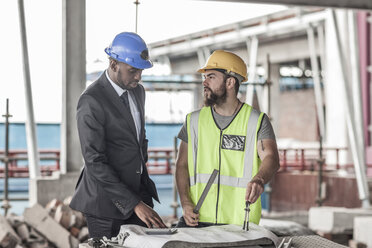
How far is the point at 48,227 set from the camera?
6.89m

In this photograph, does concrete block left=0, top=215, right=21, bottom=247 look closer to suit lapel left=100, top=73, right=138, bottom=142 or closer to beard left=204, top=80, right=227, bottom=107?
suit lapel left=100, top=73, right=138, bottom=142

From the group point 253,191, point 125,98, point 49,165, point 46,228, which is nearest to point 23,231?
point 46,228

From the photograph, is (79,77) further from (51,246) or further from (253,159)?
(253,159)

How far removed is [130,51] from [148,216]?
0.98 metres

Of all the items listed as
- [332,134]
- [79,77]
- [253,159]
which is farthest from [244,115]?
[332,134]

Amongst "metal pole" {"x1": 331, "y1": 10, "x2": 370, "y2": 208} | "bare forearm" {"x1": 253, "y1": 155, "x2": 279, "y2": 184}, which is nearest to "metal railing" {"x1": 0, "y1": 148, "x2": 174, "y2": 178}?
"metal pole" {"x1": 331, "y1": 10, "x2": 370, "y2": 208}

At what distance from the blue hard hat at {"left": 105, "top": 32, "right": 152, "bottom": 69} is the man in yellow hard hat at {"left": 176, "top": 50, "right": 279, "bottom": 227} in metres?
0.37

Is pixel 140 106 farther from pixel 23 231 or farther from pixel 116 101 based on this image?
pixel 23 231

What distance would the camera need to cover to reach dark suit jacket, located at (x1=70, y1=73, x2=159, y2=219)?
11.2 ft

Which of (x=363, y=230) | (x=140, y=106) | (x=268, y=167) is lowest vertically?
(x=363, y=230)

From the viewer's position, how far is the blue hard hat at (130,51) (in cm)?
361

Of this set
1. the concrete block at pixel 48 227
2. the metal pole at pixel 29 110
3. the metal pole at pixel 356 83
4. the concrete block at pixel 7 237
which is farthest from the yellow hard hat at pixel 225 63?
the metal pole at pixel 356 83

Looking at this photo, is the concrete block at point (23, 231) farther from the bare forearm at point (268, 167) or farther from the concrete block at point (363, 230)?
the bare forearm at point (268, 167)

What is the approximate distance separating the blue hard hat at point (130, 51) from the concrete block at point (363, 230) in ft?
16.2
